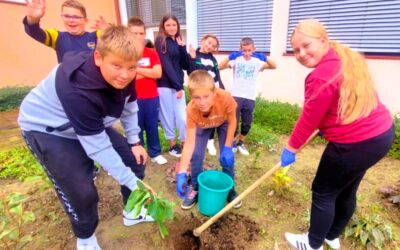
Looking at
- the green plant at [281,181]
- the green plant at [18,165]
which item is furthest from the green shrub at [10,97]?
the green plant at [281,181]

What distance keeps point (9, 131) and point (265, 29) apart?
5.58 meters

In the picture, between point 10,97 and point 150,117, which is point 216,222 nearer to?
point 150,117

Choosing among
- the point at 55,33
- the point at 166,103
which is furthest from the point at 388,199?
the point at 55,33

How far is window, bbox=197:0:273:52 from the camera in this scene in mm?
5418

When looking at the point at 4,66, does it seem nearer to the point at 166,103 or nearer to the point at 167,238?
the point at 166,103

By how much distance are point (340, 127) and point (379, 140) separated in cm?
23

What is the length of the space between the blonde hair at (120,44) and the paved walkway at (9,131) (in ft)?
12.6

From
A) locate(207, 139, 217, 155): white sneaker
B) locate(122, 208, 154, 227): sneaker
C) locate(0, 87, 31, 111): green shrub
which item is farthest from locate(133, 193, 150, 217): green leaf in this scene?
locate(0, 87, 31, 111): green shrub

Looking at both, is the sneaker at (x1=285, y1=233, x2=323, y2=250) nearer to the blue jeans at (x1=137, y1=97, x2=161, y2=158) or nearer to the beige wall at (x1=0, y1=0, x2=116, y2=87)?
the blue jeans at (x1=137, y1=97, x2=161, y2=158)

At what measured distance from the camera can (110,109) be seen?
163 cm

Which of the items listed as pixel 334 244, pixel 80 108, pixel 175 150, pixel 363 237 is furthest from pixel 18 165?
pixel 363 237

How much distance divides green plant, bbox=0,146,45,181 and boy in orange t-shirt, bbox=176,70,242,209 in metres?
1.83

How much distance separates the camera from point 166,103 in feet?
11.2

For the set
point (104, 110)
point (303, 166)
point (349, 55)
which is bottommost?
point (303, 166)
